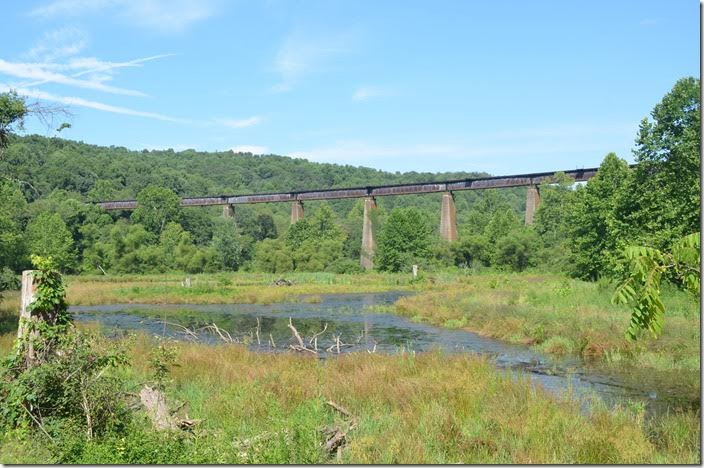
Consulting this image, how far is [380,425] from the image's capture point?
1033 cm

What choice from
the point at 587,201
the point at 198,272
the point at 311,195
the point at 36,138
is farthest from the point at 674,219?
the point at 36,138

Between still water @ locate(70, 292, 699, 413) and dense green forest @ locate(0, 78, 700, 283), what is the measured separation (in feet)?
19.1

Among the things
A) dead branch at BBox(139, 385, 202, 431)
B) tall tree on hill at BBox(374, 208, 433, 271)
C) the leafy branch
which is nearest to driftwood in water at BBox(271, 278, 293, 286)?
tall tree on hill at BBox(374, 208, 433, 271)

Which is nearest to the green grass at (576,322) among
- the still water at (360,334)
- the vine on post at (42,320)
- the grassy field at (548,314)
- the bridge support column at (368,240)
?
the grassy field at (548,314)

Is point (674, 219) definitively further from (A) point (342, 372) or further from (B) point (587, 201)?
(A) point (342, 372)

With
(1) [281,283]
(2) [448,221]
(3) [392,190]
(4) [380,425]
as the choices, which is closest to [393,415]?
(4) [380,425]

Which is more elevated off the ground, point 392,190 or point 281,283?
point 392,190

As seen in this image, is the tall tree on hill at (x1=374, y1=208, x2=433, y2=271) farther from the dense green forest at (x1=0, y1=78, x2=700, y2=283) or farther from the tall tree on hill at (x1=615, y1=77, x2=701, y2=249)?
the tall tree on hill at (x1=615, y1=77, x2=701, y2=249)

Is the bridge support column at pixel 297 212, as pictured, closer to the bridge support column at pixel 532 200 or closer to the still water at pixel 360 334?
the bridge support column at pixel 532 200

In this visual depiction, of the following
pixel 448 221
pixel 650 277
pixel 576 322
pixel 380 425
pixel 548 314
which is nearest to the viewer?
pixel 650 277

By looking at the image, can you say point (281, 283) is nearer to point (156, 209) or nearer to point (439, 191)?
point (439, 191)

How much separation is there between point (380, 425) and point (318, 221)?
9655cm

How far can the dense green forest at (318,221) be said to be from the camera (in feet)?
108

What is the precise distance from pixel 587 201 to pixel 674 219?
46.5 feet
